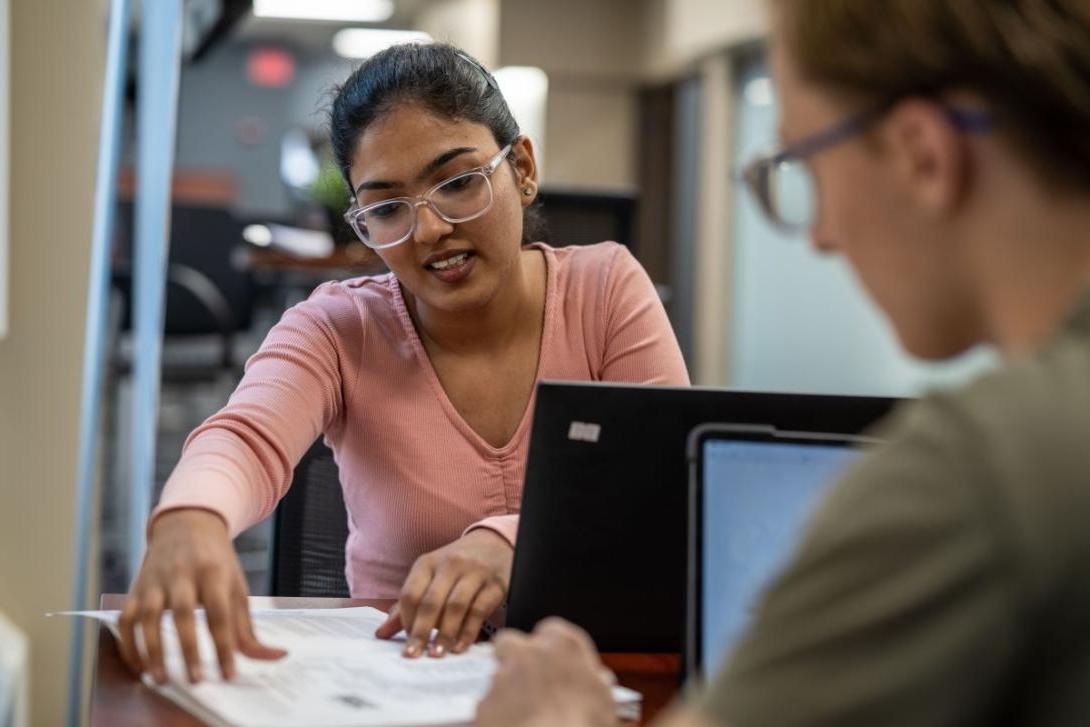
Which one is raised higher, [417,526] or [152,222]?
[152,222]

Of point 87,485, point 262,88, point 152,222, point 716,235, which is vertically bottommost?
point 87,485

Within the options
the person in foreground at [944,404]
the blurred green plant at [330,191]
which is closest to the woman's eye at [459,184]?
the person in foreground at [944,404]

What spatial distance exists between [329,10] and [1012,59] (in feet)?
37.8

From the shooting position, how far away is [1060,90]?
22.3 inches

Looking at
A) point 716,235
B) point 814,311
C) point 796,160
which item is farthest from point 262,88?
point 796,160

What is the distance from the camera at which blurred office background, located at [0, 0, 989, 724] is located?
2.38 metres

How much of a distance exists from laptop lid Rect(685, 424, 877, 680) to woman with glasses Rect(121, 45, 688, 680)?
0.53m

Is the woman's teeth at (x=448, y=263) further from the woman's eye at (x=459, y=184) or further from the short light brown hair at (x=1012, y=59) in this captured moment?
the short light brown hair at (x=1012, y=59)

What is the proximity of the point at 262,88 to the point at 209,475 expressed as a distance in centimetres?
1333

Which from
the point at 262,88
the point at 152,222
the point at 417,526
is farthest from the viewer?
the point at 262,88

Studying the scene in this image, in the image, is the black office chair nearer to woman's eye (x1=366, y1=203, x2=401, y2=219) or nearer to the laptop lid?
woman's eye (x1=366, y1=203, x2=401, y2=219)

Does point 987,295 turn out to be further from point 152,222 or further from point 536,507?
point 152,222

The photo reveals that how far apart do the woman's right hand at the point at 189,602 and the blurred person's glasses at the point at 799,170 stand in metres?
0.49

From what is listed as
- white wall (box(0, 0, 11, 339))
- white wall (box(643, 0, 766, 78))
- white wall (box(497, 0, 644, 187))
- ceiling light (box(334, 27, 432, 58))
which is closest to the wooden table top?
white wall (box(0, 0, 11, 339))
